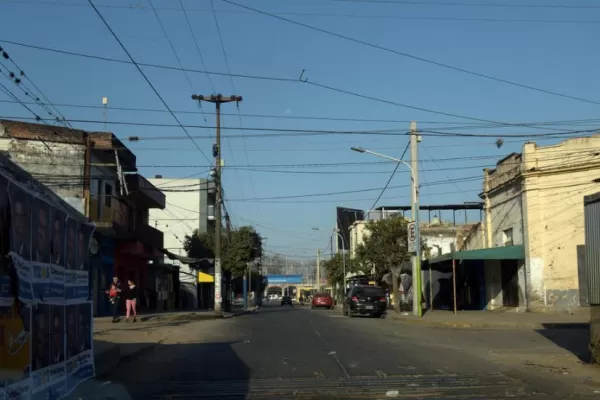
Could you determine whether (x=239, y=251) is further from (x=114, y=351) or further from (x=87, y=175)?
(x=114, y=351)

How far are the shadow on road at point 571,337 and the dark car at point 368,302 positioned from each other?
1162cm

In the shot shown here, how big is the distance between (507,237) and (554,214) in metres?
4.48

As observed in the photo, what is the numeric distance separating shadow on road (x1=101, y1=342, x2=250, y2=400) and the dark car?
1785 cm

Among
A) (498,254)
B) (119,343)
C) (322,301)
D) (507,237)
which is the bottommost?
(322,301)

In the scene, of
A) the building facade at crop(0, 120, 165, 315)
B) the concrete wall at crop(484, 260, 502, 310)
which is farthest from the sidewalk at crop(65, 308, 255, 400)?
the concrete wall at crop(484, 260, 502, 310)

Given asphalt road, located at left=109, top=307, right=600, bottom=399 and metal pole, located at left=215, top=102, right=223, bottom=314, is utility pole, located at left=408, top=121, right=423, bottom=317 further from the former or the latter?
asphalt road, located at left=109, top=307, right=600, bottom=399

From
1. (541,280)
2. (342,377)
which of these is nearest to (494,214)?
(541,280)

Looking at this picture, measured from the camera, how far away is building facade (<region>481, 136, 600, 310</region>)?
27.6 metres

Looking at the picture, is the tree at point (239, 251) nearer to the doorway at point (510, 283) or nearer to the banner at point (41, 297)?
the doorway at point (510, 283)

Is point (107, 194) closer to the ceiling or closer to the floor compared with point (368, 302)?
closer to the ceiling

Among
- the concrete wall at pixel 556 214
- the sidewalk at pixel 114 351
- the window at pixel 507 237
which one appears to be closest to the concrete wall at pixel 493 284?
the window at pixel 507 237

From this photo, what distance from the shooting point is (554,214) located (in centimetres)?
2820

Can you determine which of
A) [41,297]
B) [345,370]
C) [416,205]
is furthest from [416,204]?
[41,297]

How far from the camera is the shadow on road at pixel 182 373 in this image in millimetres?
9450
